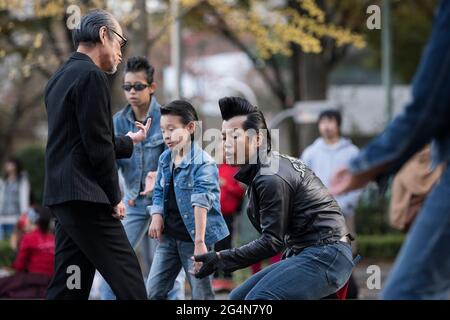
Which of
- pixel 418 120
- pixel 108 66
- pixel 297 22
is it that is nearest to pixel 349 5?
pixel 297 22

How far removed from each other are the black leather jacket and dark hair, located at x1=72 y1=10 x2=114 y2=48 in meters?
1.26

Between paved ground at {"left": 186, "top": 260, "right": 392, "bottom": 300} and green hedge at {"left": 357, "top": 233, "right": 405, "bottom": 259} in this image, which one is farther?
green hedge at {"left": 357, "top": 233, "right": 405, "bottom": 259}

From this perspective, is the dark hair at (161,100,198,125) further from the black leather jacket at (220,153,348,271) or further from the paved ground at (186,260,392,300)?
the paved ground at (186,260,392,300)

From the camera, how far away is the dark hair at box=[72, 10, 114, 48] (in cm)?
634

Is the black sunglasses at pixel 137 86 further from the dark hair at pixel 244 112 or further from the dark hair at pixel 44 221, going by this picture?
the dark hair at pixel 44 221

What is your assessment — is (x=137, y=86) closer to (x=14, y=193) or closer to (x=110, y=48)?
(x=110, y=48)

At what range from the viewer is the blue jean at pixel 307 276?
5.89 m

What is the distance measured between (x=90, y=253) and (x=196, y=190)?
1.39 metres

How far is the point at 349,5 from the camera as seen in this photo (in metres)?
20.6

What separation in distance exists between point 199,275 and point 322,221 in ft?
2.66

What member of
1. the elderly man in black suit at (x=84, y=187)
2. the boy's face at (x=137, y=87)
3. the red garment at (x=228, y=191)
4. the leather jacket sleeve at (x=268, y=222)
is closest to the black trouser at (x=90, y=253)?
the elderly man in black suit at (x=84, y=187)

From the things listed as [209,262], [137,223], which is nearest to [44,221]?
[137,223]

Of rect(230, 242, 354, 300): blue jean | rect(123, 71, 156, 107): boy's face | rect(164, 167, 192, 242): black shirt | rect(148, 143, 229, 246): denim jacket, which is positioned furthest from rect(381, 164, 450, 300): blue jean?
rect(123, 71, 156, 107): boy's face

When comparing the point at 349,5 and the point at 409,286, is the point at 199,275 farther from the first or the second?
the point at 349,5
